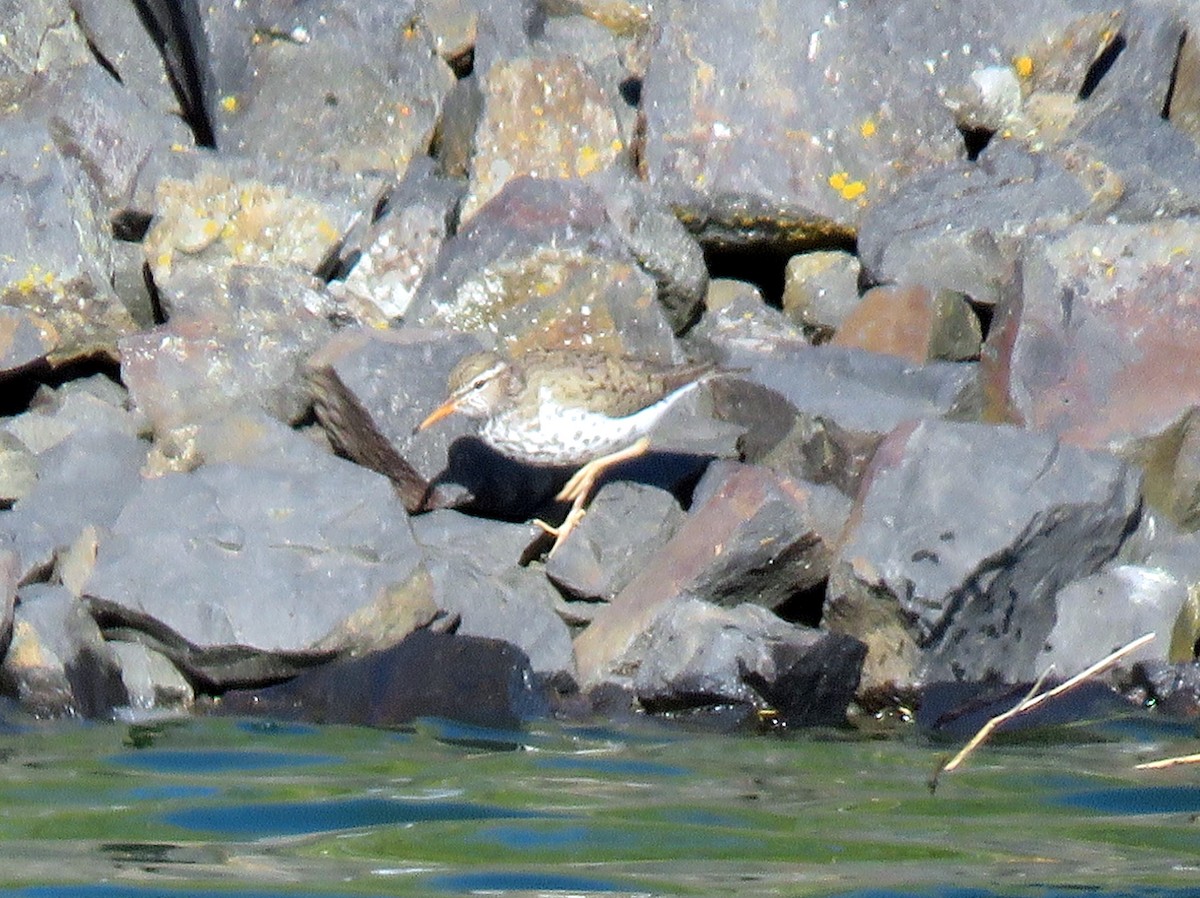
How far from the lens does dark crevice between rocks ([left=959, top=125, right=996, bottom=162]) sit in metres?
13.0

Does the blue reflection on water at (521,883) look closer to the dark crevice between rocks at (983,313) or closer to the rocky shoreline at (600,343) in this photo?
the rocky shoreline at (600,343)

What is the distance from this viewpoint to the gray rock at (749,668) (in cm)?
884

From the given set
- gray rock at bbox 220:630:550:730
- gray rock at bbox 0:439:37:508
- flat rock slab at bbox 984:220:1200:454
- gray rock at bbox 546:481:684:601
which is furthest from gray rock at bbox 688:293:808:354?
gray rock at bbox 0:439:37:508

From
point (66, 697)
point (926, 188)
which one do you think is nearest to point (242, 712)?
point (66, 697)

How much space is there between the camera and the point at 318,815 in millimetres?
6914

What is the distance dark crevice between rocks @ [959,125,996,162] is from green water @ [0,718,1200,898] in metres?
5.26

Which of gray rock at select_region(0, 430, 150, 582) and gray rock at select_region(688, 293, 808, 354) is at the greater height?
gray rock at select_region(688, 293, 808, 354)

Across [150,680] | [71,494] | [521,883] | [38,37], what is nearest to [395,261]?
[71,494]

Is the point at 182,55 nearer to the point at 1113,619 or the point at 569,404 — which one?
the point at 569,404

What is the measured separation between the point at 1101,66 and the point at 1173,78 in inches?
18.7

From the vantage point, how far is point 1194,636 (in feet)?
31.7

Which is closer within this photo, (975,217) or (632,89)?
(975,217)

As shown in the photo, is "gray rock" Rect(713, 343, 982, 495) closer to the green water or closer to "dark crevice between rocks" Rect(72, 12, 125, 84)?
the green water

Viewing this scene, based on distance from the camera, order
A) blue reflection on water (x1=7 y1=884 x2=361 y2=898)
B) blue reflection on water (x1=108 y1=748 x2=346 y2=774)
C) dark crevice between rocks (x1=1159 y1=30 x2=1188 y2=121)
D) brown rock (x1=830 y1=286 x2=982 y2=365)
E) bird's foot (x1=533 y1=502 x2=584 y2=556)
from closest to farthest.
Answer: blue reflection on water (x1=7 y1=884 x2=361 y2=898)
blue reflection on water (x1=108 y1=748 x2=346 y2=774)
bird's foot (x1=533 y1=502 x2=584 y2=556)
brown rock (x1=830 y1=286 x2=982 y2=365)
dark crevice between rocks (x1=1159 y1=30 x2=1188 y2=121)
